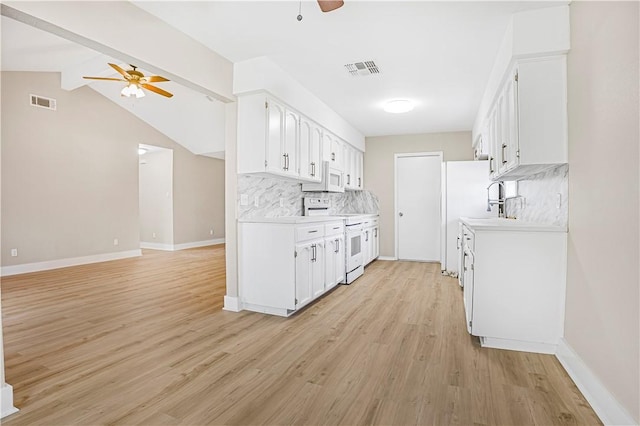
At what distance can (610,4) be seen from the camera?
178cm

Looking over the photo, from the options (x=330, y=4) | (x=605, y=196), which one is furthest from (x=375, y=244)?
(x=330, y=4)

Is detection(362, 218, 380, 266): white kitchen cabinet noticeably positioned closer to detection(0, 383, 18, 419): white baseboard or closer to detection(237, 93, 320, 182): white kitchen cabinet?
detection(237, 93, 320, 182): white kitchen cabinet

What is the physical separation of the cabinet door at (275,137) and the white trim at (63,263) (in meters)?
4.95

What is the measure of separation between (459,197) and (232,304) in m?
3.67

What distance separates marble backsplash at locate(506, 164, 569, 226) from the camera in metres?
2.50

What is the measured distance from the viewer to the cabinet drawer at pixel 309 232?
3.33 metres

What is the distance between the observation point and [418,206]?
665 cm

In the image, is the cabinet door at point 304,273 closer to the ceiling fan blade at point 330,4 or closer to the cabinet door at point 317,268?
the cabinet door at point 317,268

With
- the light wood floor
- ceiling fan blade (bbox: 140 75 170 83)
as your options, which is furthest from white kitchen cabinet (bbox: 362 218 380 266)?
ceiling fan blade (bbox: 140 75 170 83)

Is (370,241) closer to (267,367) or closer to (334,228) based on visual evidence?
(334,228)

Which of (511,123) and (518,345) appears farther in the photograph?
(511,123)

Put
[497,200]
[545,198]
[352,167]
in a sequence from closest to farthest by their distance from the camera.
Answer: [545,198], [497,200], [352,167]

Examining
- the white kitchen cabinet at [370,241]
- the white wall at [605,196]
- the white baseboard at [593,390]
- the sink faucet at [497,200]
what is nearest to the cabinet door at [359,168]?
the white kitchen cabinet at [370,241]

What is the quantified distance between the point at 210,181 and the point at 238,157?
643cm
